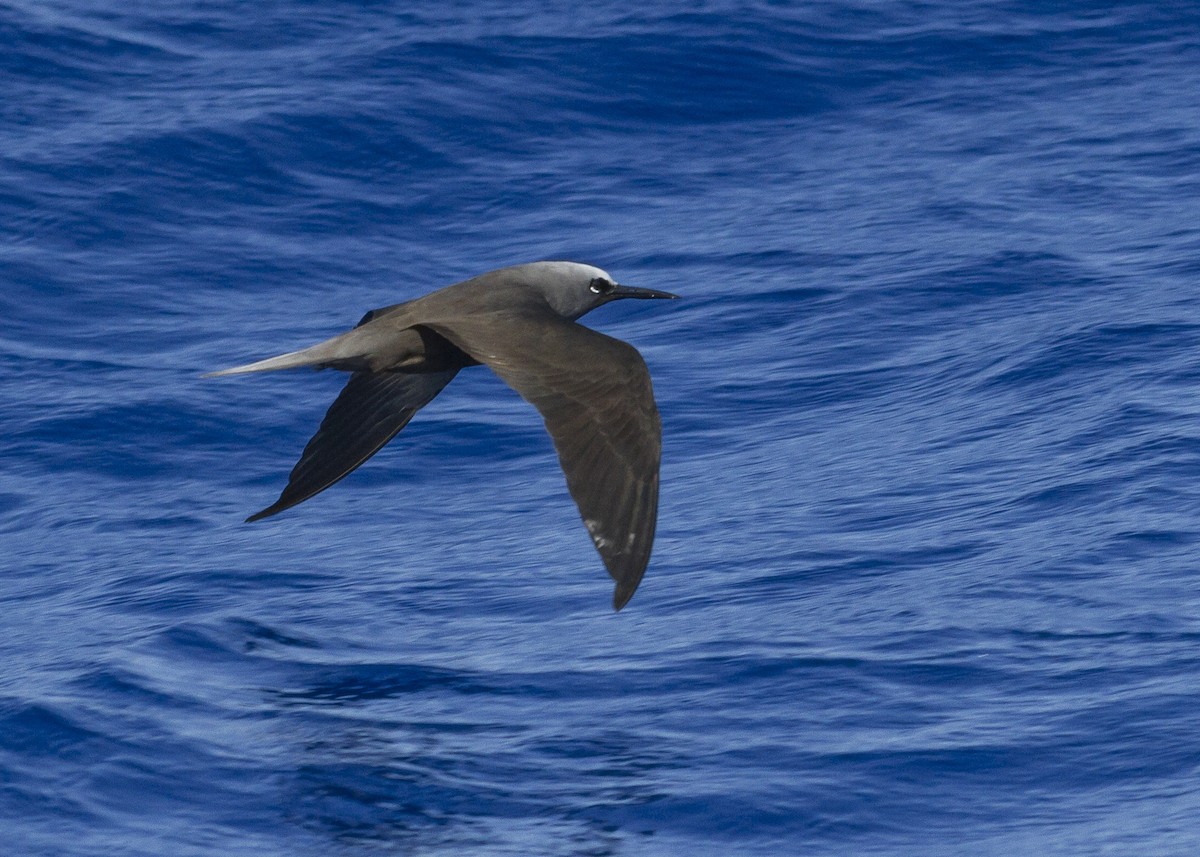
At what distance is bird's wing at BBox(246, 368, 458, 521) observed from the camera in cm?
952

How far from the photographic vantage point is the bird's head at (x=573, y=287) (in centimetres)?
920

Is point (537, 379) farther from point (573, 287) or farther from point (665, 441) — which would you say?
point (665, 441)

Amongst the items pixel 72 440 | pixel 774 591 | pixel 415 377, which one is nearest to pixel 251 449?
pixel 72 440

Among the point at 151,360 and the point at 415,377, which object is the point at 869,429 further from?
the point at 151,360

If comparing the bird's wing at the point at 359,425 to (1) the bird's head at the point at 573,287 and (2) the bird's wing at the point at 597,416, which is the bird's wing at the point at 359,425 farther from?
(2) the bird's wing at the point at 597,416

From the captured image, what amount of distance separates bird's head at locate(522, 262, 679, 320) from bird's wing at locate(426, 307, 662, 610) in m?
0.75

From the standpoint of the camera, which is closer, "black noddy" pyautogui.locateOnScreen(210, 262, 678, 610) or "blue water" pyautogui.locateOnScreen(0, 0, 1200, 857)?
"black noddy" pyautogui.locateOnScreen(210, 262, 678, 610)

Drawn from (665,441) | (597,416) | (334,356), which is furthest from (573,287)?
(665,441)

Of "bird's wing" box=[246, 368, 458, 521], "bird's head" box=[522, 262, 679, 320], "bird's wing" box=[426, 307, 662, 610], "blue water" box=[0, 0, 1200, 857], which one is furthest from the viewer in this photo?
"bird's wing" box=[246, 368, 458, 521]

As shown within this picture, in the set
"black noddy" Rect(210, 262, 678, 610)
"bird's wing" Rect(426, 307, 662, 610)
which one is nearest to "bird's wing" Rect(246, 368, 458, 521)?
"black noddy" Rect(210, 262, 678, 610)

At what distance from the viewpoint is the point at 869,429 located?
1223 centimetres

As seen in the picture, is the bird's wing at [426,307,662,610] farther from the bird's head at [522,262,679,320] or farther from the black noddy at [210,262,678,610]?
the bird's head at [522,262,679,320]

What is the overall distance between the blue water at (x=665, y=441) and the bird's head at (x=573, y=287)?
1738mm

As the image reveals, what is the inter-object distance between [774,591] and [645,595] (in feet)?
2.29
